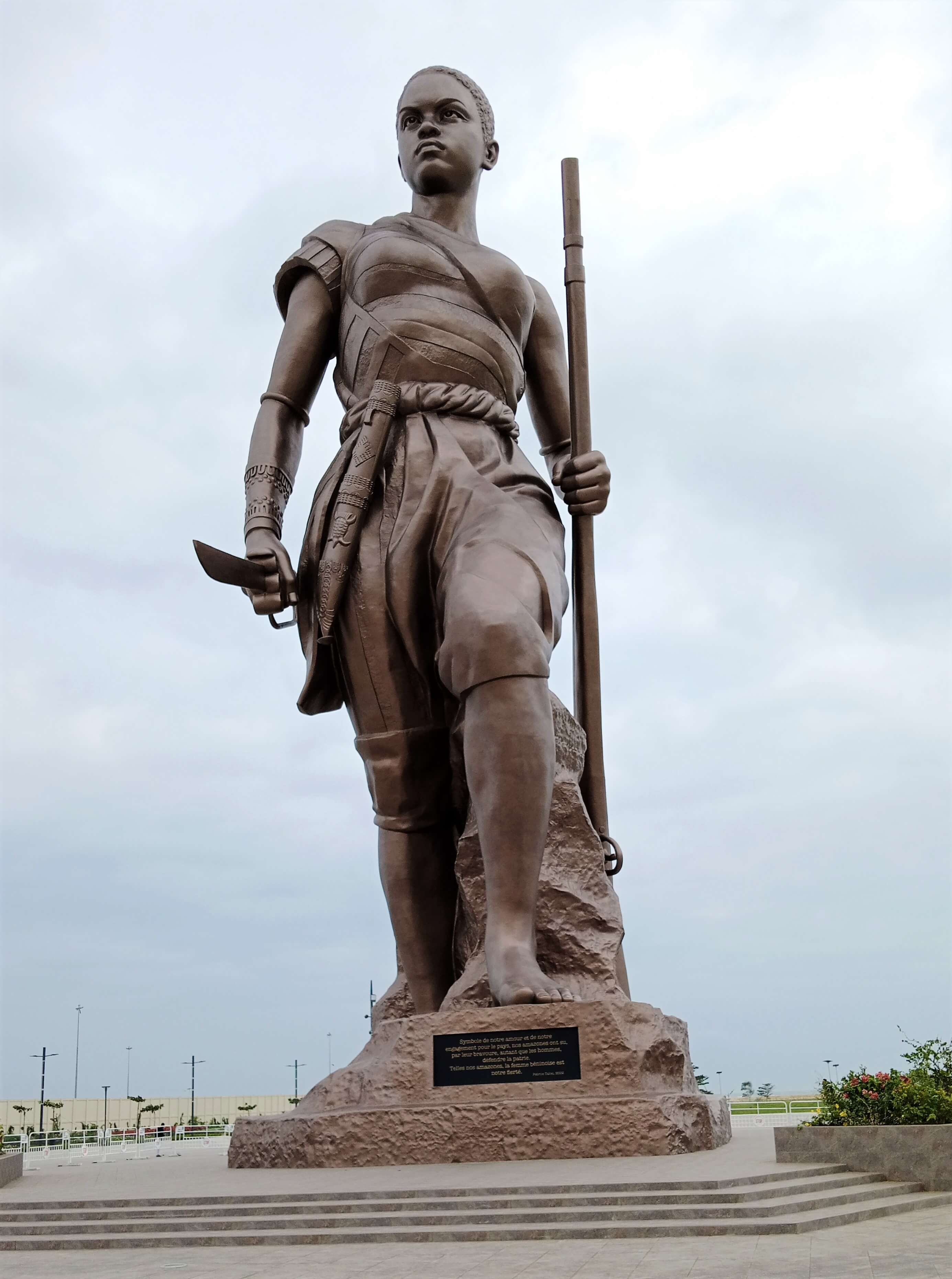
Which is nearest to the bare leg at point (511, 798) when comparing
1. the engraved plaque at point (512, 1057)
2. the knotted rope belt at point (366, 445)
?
the engraved plaque at point (512, 1057)

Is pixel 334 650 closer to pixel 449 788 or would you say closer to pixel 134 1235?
pixel 449 788

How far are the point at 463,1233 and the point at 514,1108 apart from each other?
158 centimetres

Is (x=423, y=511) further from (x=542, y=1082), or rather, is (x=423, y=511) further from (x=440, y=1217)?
(x=440, y=1217)

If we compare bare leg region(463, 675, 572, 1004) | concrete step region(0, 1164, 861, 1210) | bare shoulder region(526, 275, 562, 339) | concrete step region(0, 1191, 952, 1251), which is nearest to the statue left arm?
bare shoulder region(526, 275, 562, 339)

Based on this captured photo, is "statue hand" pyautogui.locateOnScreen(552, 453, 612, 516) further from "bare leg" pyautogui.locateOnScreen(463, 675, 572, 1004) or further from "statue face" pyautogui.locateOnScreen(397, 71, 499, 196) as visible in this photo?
"statue face" pyautogui.locateOnScreen(397, 71, 499, 196)

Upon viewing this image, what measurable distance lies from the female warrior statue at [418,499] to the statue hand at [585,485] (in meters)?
0.01

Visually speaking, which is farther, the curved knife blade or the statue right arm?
the statue right arm

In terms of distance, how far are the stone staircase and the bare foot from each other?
1.25 metres

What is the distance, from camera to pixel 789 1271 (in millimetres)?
3150

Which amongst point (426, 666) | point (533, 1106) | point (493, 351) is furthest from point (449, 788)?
point (493, 351)

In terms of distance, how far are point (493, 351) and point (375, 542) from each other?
124cm

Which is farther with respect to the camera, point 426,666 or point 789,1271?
point 426,666

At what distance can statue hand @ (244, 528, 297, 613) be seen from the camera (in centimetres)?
678

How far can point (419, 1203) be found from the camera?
421 cm
